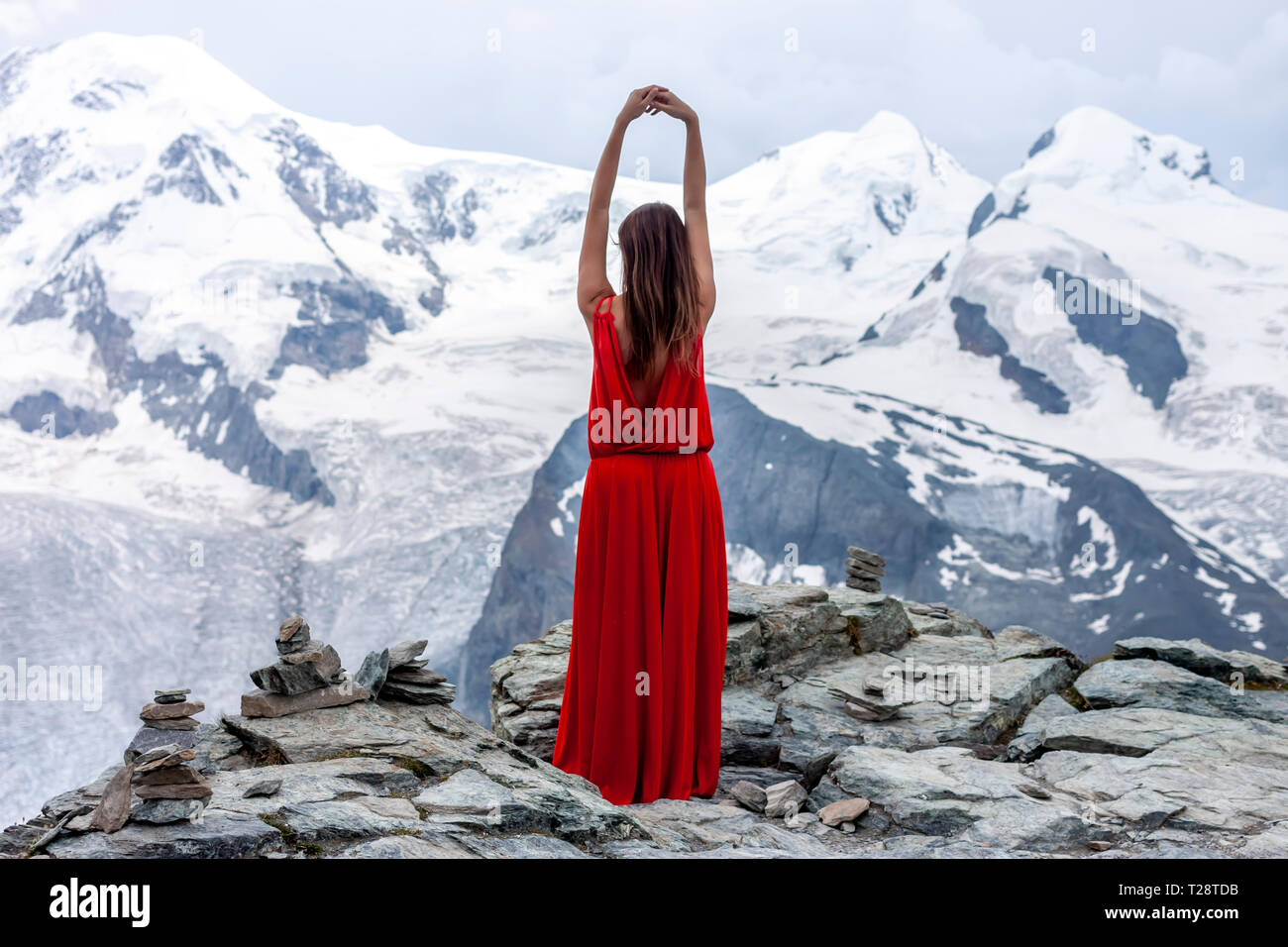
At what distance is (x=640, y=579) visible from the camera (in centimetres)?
512

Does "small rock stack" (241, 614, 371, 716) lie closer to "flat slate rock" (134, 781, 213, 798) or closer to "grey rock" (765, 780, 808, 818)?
"flat slate rock" (134, 781, 213, 798)

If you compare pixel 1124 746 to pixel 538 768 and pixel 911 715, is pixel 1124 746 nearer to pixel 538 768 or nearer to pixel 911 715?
pixel 911 715

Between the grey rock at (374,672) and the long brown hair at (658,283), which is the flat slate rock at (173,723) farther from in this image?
the long brown hair at (658,283)

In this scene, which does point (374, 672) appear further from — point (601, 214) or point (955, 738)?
point (955, 738)

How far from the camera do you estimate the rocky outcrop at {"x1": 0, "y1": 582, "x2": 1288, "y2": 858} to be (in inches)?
129

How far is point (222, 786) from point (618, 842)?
1488 mm

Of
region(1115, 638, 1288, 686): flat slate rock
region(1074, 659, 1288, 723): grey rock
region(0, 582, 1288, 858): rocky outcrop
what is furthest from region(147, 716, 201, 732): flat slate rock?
region(1115, 638, 1288, 686): flat slate rock

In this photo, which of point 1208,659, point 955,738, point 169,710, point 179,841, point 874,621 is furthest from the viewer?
point 874,621

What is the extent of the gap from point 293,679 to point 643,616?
179cm

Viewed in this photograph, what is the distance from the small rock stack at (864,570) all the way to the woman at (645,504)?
14.5 ft

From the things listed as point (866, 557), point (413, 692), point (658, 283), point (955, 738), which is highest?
point (658, 283)

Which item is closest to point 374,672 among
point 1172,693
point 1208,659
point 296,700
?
point 296,700

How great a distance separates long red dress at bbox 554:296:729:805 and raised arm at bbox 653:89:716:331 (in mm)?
301

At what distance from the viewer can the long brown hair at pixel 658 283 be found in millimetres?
4883
